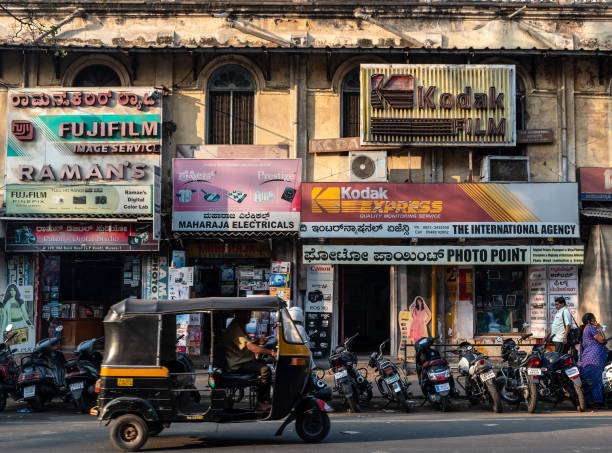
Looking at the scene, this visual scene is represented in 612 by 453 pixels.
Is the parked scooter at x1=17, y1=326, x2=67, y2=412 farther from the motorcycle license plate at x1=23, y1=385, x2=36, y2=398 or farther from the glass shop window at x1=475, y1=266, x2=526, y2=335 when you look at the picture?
the glass shop window at x1=475, y1=266, x2=526, y2=335

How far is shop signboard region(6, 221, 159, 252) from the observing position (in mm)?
16578

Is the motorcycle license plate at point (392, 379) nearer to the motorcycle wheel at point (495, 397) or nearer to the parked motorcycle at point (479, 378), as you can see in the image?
the parked motorcycle at point (479, 378)

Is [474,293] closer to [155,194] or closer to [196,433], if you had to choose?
[155,194]

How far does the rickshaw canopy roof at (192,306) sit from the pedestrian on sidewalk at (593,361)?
6.26 m

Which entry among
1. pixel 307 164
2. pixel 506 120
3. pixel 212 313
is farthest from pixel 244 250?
pixel 212 313

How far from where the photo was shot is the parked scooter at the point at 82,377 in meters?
11.9

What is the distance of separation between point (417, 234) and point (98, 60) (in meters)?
8.72

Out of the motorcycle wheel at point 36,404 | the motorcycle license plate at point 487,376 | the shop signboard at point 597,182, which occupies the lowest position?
the motorcycle wheel at point 36,404

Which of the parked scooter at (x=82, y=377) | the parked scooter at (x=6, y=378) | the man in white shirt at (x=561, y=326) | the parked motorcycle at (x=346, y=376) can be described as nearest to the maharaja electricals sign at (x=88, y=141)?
the parked scooter at (x=6, y=378)

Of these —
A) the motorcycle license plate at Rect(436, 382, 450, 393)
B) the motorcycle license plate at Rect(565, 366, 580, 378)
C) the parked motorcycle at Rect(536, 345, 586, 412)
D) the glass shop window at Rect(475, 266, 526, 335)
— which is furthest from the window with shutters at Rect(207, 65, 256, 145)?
the motorcycle license plate at Rect(565, 366, 580, 378)

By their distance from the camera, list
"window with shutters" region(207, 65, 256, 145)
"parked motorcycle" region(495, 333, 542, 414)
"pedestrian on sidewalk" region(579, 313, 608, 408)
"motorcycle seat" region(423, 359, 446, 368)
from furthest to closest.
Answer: "window with shutters" region(207, 65, 256, 145), "pedestrian on sidewalk" region(579, 313, 608, 408), "motorcycle seat" region(423, 359, 446, 368), "parked motorcycle" region(495, 333, 542, 414)

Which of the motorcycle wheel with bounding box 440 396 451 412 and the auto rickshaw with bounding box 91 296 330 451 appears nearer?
the auto rickshaw with bounding box 91 296 330 451

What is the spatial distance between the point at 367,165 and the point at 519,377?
6702 mm

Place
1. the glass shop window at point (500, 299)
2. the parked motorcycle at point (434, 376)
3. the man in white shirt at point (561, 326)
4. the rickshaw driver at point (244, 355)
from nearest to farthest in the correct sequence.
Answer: the rickshaw driver at point (244, 355)
the parked motorcycle at point (434, 376)
the man in white shirt at point (561, 326)
the glass shop window at point (500, 299)
